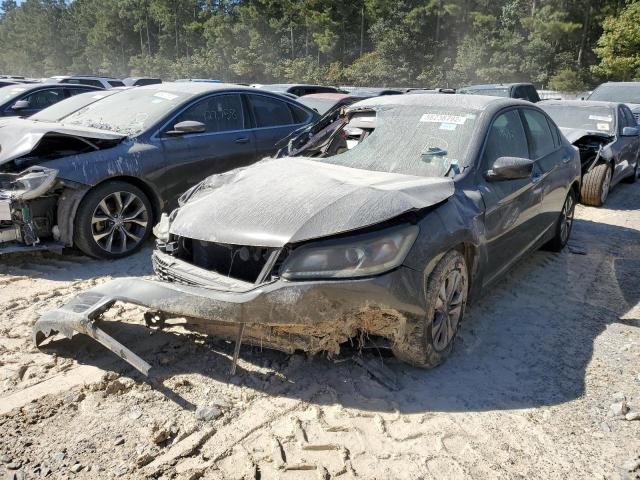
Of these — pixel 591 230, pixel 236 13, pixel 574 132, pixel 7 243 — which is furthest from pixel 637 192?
pixel 236 13

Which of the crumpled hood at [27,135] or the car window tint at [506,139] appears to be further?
the crumpled hood at [27,135]

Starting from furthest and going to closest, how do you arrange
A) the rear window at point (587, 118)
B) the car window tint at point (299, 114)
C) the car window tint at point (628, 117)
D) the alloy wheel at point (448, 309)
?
the car window tint at point (628, 117), the rear window at point (587, 118), the car window tint at point (299, 114), the alloy wheel at point (448, 309)

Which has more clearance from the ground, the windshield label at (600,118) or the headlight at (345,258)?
the windshield label at (600,118)

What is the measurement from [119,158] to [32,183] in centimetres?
81

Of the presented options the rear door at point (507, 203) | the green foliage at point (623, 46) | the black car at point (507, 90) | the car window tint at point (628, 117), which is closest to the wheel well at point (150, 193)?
the rear door at point (507, 203)

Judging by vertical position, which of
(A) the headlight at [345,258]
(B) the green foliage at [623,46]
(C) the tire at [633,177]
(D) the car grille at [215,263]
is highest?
(B) the green foliage at [623,46]

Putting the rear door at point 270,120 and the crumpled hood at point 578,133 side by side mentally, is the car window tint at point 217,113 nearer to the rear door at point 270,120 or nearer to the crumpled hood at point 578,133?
the rear door at point 270,120

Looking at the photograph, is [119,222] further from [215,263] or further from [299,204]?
[299,204]

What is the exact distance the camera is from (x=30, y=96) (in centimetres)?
988

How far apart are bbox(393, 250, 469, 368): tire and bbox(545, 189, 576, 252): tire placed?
253cm

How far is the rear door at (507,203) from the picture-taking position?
3.68 metres

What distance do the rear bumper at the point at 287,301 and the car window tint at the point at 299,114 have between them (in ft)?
14.6

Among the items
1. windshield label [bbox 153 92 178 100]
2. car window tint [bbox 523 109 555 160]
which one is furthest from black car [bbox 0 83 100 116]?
car window tint [bbox 523 109 555 160]

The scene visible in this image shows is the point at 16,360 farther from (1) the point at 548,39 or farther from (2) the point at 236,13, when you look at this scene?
(2) the point at 236,13
